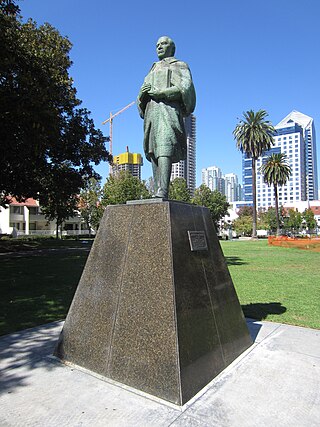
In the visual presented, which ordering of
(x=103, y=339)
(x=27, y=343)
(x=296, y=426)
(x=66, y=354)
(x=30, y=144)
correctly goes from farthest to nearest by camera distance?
1. (x=30, y=144)
2. (x=27, y=343)
3. (x=66, y=354)
4. (x=103, y=339)
5. (x=296, y=426)

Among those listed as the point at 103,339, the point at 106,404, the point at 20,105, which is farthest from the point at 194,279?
the point at 20,105

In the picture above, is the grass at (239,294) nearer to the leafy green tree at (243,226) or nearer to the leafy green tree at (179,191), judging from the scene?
the leafy green tree at (179,191)

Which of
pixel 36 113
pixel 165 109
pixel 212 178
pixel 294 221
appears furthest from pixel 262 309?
pixel 212 178

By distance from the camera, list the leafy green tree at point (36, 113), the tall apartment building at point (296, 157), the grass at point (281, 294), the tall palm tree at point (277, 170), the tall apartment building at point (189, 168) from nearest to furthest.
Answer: the grass at point (281, 294), the leafy green tree at point (36, 113), the tall palm tree at point (277, 170), the tall apartment building at point (189, 168), the tall apartment building at point (296, 157)

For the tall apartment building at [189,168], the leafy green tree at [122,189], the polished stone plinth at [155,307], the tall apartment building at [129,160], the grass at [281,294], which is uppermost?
the tall apartment building at [129,160]

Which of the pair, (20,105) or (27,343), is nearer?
(27,343)

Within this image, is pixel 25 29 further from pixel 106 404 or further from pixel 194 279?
pixel 106 404

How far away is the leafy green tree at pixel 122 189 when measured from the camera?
43.9 m

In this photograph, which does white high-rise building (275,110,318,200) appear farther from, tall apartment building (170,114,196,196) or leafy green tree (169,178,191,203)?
leafy green tree (169,178,191,203)

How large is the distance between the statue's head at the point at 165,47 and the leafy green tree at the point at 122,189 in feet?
123

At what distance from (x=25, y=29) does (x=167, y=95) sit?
1271 centimetres

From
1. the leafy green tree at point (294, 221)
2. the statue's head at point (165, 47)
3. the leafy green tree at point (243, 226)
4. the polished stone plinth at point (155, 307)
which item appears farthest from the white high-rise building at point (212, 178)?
the polished stone plinth at point (155, 307)

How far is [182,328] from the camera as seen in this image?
131 inches

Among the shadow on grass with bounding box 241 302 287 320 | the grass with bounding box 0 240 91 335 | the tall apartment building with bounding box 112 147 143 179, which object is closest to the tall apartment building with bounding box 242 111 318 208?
the tall apartment building with bounding box 112 147 143 179
